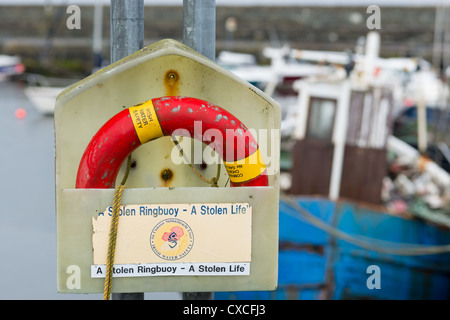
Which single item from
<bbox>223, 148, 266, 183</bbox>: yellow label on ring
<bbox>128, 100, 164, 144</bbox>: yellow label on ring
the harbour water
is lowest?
the harbour water

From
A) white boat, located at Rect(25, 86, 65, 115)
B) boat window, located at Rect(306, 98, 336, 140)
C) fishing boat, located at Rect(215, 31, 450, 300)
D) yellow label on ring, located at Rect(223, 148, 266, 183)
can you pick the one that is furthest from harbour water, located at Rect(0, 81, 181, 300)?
boat window, located at Rect(306, 98, 336, 140)

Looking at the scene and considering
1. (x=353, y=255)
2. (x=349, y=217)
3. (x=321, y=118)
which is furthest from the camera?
(x=321, y=118)

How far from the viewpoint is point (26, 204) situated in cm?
1303

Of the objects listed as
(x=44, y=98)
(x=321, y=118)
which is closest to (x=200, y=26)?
(x=321, y=118)

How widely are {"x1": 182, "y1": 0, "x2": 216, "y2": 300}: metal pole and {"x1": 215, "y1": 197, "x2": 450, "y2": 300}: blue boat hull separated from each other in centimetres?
537

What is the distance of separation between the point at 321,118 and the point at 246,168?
600cm

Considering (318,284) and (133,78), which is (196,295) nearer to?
(133,78)

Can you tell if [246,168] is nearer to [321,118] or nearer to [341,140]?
[341,140]

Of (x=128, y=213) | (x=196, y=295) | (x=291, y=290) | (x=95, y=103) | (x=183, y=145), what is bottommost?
(x=291, y=290)

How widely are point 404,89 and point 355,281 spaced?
6.47 metres

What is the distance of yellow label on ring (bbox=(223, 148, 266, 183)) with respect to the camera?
5.41ft

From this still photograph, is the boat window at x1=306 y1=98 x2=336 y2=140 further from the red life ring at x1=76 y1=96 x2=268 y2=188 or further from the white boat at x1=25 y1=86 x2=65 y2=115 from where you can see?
the white boat at x1=25 y1=86 x2=65 y2=115

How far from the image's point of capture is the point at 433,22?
28.3 m
